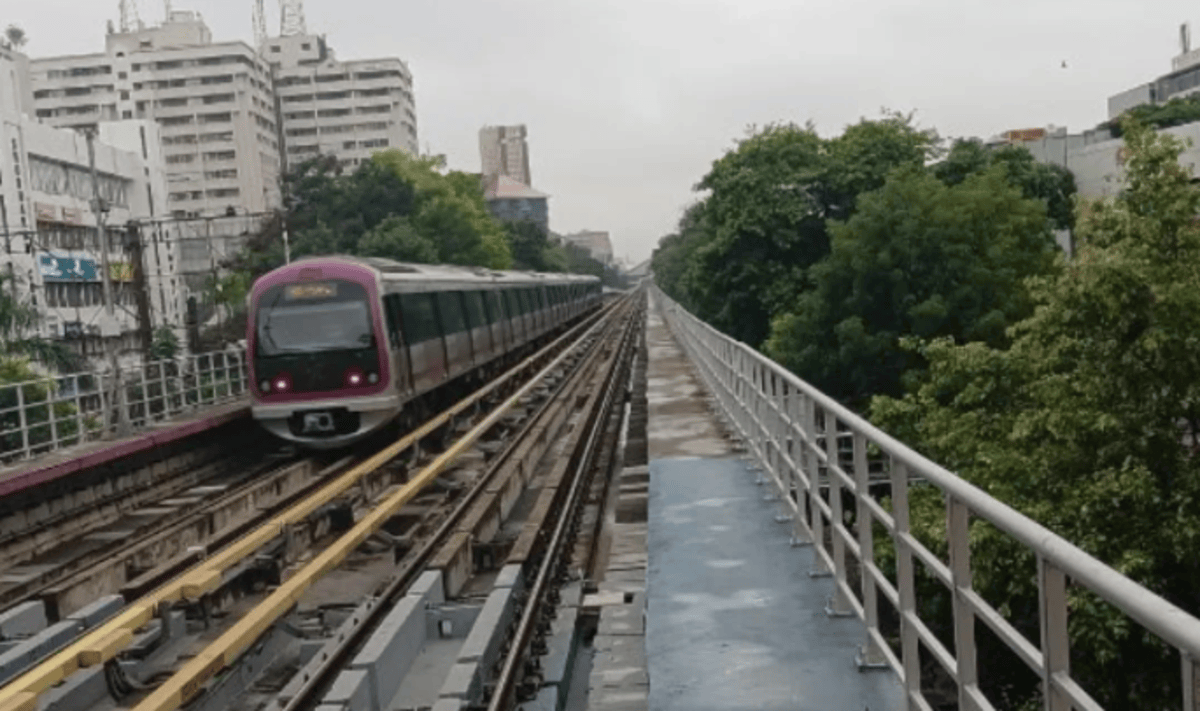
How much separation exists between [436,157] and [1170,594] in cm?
5526

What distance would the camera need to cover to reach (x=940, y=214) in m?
24.3

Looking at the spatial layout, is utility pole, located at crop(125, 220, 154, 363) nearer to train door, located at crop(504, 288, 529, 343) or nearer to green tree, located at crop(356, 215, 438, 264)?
train door, located at crop(504, 288, 529, 343)

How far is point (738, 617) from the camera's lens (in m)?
5.72

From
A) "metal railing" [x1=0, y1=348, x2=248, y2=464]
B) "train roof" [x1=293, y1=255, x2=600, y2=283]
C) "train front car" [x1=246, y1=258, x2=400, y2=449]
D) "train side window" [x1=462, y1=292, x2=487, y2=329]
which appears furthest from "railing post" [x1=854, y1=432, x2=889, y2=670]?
"train side window" [x1=462, y1=292, x2=487, y2=329]

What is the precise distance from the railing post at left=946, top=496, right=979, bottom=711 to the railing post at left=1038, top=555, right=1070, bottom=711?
2.21 ft

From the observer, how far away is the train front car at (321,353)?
52.5 ft

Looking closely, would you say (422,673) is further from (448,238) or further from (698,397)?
(448,238)

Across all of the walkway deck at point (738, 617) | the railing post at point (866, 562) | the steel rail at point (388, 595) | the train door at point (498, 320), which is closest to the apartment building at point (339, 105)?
the train door at point (498, 320)

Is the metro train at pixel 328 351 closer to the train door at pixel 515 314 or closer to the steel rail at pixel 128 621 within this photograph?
the steel rail at pixel 128 621

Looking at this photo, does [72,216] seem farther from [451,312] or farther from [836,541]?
[836,541]

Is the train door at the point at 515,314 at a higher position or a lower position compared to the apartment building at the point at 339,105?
lower

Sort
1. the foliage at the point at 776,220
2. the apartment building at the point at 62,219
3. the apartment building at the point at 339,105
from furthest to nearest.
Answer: the apartment building at the point at 339,105, the apartment building at the point at 62,219, the foliage at the point at 776,220

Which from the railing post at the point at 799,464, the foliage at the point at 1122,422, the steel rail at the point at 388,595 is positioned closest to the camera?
the steel rail at the point at 388,595

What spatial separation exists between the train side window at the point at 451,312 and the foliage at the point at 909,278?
750 cm
